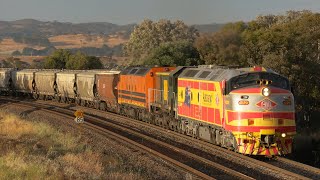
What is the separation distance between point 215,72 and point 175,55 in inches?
2087

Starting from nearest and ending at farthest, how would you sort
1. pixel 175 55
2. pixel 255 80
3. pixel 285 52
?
1. pixel 255 80
2. pixel 285 52
3. pixel 175 55

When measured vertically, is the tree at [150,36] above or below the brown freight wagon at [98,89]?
above

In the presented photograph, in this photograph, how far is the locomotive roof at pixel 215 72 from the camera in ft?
72.6

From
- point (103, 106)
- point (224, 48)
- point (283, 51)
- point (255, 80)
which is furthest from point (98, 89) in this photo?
point (255, 80)

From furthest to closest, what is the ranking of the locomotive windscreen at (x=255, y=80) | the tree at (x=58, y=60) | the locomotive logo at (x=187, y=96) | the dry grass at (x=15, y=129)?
1. the tree at (x=58, y=60)
2. the dry grass at (x=15, y=129)
3. the locomotive logo at (x=187, y=96)
4. the locomotive windscreen at (x=255, y=80)

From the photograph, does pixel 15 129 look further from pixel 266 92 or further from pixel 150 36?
pixel 150 36

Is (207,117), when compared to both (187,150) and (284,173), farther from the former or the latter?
(284,173)

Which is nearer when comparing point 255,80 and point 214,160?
point 255,80

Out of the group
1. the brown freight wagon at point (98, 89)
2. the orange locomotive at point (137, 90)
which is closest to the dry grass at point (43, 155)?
the orange locomotive at point (137, 90)

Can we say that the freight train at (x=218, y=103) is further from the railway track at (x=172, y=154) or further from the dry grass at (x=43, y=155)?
the dry grass at (x=43, y=155)

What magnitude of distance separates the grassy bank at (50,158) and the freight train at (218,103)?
5128 mm

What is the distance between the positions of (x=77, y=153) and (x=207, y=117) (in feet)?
21.6

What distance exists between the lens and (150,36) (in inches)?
4469

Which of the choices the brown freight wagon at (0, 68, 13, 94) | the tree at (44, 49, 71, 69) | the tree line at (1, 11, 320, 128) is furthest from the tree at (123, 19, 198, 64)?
the tree line at (1, 11, 320, 128)
